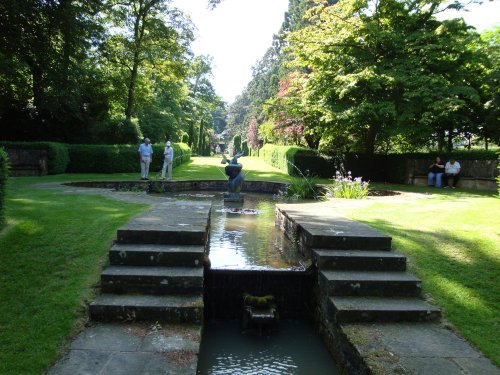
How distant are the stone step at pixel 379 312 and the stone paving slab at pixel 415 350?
0.09 m

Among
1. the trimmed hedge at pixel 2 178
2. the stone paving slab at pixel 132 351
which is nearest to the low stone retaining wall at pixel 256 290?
the stone paving slab at pixel 132 351

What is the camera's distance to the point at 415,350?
12.1ft

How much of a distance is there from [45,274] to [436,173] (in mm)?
16134

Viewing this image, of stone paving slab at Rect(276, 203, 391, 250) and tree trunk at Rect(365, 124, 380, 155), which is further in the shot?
tree trunk at Rect(365, 124, 380, 155)

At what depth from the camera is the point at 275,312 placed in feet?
16.1

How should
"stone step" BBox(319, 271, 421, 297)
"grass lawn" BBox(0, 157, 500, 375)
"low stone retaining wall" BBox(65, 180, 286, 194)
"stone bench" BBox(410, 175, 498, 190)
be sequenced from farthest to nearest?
"stone bench" BBox(410, 175, 498, 190)
"low stone retaining wall" BBox(65, 180, 286, 194)
"stone step" BBox(319, 271, 421, 297)
"grass lawn" BBox(0, 157, 500, 375)

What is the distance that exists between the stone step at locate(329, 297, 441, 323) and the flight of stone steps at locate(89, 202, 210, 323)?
59.6 inches

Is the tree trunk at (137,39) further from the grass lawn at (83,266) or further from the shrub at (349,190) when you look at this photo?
the grass lawn at (83,266)

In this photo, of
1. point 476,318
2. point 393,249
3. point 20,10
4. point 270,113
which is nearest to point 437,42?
point 270,113

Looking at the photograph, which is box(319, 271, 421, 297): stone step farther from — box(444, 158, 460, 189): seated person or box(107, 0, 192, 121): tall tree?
box(107, 0, 192, 121): tall tree

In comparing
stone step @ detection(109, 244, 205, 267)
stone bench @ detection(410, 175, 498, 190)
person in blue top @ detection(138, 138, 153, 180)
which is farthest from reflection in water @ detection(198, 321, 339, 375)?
stone bench @ detection(410, 175, 498, 190)

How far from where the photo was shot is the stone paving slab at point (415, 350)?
3.36 metres

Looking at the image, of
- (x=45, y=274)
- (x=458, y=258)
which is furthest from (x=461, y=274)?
(x=45, y=274)

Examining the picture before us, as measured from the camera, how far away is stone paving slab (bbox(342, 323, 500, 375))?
3.36 metres
